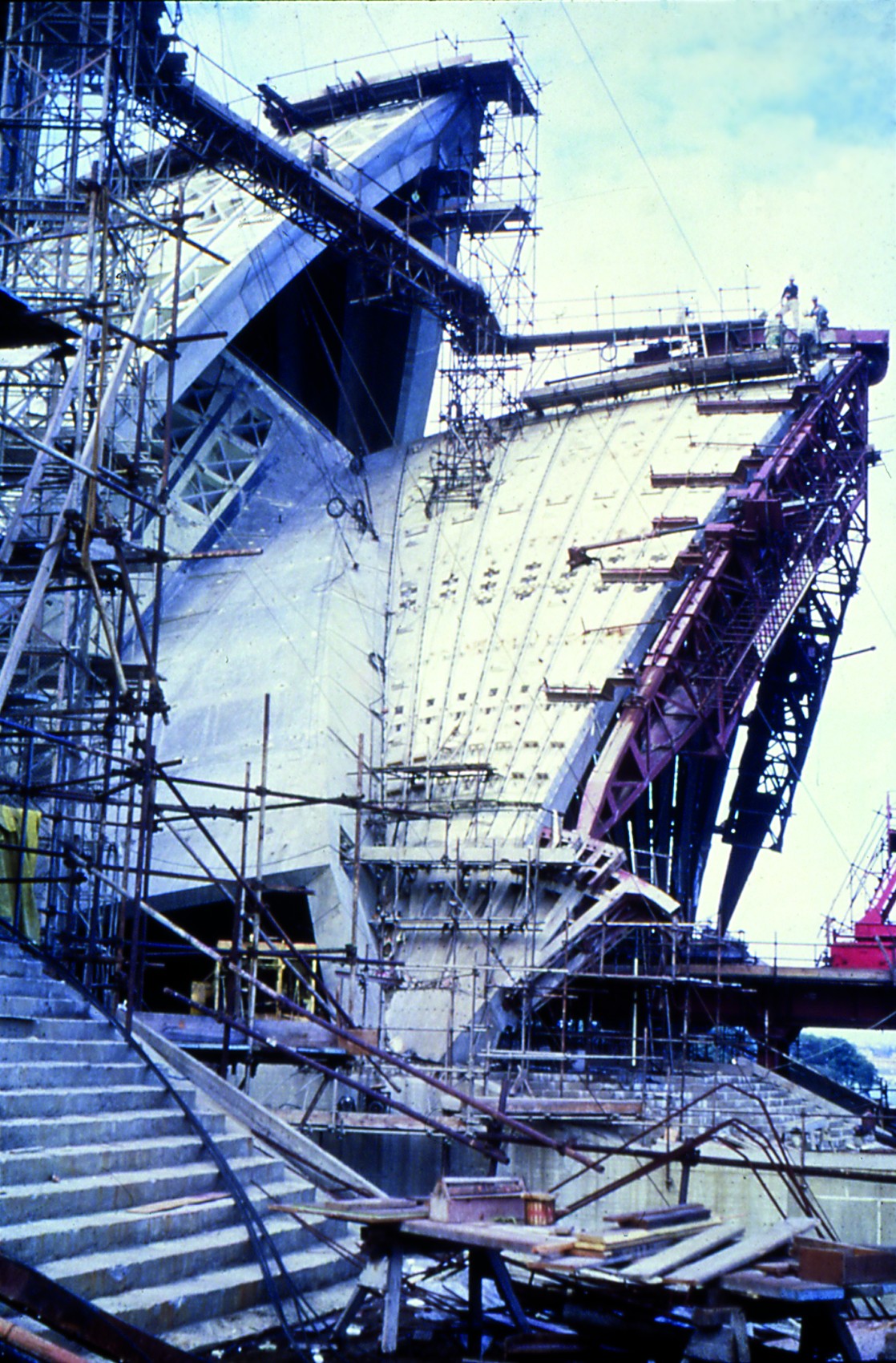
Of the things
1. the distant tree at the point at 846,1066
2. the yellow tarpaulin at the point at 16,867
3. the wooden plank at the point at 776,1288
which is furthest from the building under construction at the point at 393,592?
the distant tree at the point at 846,1066

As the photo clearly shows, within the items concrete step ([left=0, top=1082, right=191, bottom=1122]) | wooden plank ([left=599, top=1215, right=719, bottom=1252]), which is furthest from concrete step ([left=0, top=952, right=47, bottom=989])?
wooden plank ([left=599, top=1215, right=719, bottom=1252])

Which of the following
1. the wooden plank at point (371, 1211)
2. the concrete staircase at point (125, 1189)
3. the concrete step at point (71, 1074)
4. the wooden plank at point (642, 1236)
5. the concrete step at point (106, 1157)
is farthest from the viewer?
the concrete step at point (71, 1074)

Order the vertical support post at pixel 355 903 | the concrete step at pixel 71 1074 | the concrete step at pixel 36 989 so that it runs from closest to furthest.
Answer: the concrete step at pixel 71 1074 < the concrete step at pixel 36 989 < the vertical support post at pixel 355 903

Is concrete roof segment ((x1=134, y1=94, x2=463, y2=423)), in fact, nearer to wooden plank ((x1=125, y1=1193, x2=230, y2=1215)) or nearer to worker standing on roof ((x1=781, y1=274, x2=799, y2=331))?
worker standing on roof ((x1=781, y1=274, x2=799, y2=331))

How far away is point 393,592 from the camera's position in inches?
1236

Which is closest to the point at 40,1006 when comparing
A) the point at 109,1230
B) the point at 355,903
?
the point at 109,1230

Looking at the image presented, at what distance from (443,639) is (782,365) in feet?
31.9

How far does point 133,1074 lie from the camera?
12375 millimetres

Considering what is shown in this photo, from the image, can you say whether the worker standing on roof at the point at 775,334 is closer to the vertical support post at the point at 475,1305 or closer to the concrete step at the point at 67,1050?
the concrete step at the point at 67,1050

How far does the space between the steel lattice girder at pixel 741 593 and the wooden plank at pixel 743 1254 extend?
1568 cm

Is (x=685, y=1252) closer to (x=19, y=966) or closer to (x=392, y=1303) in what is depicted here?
(x=392, y=1303)

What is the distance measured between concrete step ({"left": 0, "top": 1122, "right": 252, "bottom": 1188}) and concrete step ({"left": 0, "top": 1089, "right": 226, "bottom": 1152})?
0.18ft

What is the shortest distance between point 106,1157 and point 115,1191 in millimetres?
425

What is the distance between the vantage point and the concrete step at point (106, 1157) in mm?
9719
